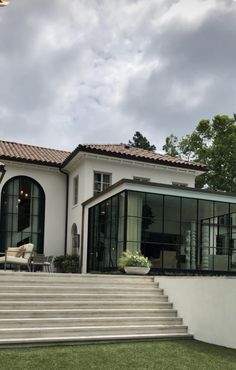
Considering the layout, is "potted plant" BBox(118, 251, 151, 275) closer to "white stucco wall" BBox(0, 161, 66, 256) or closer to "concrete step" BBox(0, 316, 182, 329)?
"concrete step" BBox(0, 316, 182, 329)

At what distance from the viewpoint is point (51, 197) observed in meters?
22.9

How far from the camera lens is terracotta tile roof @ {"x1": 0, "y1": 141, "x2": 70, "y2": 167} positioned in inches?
871

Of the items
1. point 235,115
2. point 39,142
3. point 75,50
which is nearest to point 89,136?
point 39,142

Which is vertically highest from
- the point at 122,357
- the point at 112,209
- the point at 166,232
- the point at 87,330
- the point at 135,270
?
the point at 112,209

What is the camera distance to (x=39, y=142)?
106 ft

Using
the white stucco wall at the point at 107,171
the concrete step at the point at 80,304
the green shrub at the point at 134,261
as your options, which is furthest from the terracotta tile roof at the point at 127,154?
the concrete step at the point at 80,304

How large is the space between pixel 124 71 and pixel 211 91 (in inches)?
268

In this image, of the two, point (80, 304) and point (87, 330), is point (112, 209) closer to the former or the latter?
point (80, 304)

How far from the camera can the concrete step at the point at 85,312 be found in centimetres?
1059

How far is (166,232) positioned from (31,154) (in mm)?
8075

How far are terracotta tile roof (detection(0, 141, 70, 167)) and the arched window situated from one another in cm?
98

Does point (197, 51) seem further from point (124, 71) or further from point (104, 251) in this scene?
point (104, 251)

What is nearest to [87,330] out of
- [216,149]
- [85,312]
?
[85,312]

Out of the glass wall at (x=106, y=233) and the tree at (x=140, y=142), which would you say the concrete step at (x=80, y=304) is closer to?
the glass wall at (x=106, y=233)
